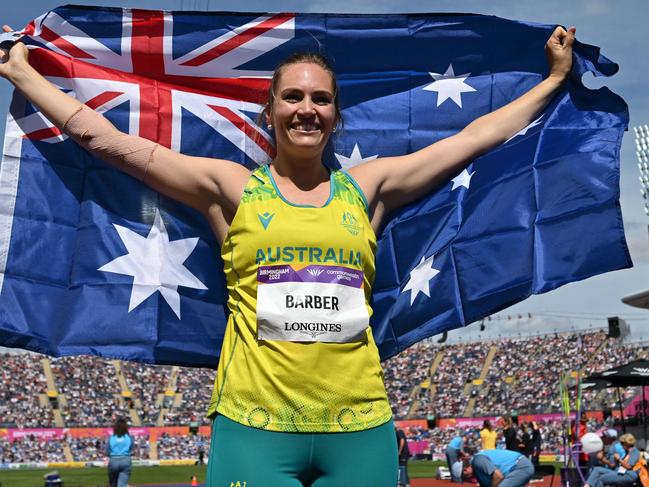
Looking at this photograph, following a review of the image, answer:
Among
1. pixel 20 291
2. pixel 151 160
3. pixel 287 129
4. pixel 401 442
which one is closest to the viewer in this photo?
pixel 287 129

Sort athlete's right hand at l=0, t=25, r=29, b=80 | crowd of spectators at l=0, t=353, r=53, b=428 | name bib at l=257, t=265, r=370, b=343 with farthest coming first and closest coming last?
crowd of spectators at l=0, t=353, r=53, b=428 → athlete's right hand at l=0, t=25, r=29, b=80 → name bib at l=257, t=265, r=370, b=343

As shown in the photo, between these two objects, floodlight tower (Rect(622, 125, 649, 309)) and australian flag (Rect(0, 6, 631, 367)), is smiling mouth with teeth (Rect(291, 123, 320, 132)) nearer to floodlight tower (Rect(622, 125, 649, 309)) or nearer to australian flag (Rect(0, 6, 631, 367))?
australian flag (Rect(0, 6, 631, 367))

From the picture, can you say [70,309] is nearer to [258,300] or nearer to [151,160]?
[151,160]

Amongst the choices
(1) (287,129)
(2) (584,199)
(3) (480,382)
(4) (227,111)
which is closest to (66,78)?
(4) (227,111)

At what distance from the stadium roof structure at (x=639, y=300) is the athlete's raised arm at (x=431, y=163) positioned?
15.0 meters

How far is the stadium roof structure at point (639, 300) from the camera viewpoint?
683 inches

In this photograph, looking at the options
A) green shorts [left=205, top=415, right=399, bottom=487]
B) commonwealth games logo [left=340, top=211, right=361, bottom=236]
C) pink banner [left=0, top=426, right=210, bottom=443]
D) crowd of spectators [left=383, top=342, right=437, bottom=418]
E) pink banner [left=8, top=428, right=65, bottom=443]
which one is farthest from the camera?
crowd of spectators [left=383, top=342, right=437, bottom=418]

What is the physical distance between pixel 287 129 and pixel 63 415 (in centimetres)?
4881

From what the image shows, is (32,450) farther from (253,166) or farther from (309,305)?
(309,305)

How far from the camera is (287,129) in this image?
261 cm

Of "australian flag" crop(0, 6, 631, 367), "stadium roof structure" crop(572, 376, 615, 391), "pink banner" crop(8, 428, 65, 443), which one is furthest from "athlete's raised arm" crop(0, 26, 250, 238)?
"pink banner" crop(8, 428, 65, 443)

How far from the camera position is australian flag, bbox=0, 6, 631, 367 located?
3840 mm

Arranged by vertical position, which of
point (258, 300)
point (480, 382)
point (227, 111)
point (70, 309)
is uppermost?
point (480, 382)

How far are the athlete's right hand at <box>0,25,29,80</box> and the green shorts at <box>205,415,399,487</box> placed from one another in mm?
1878
